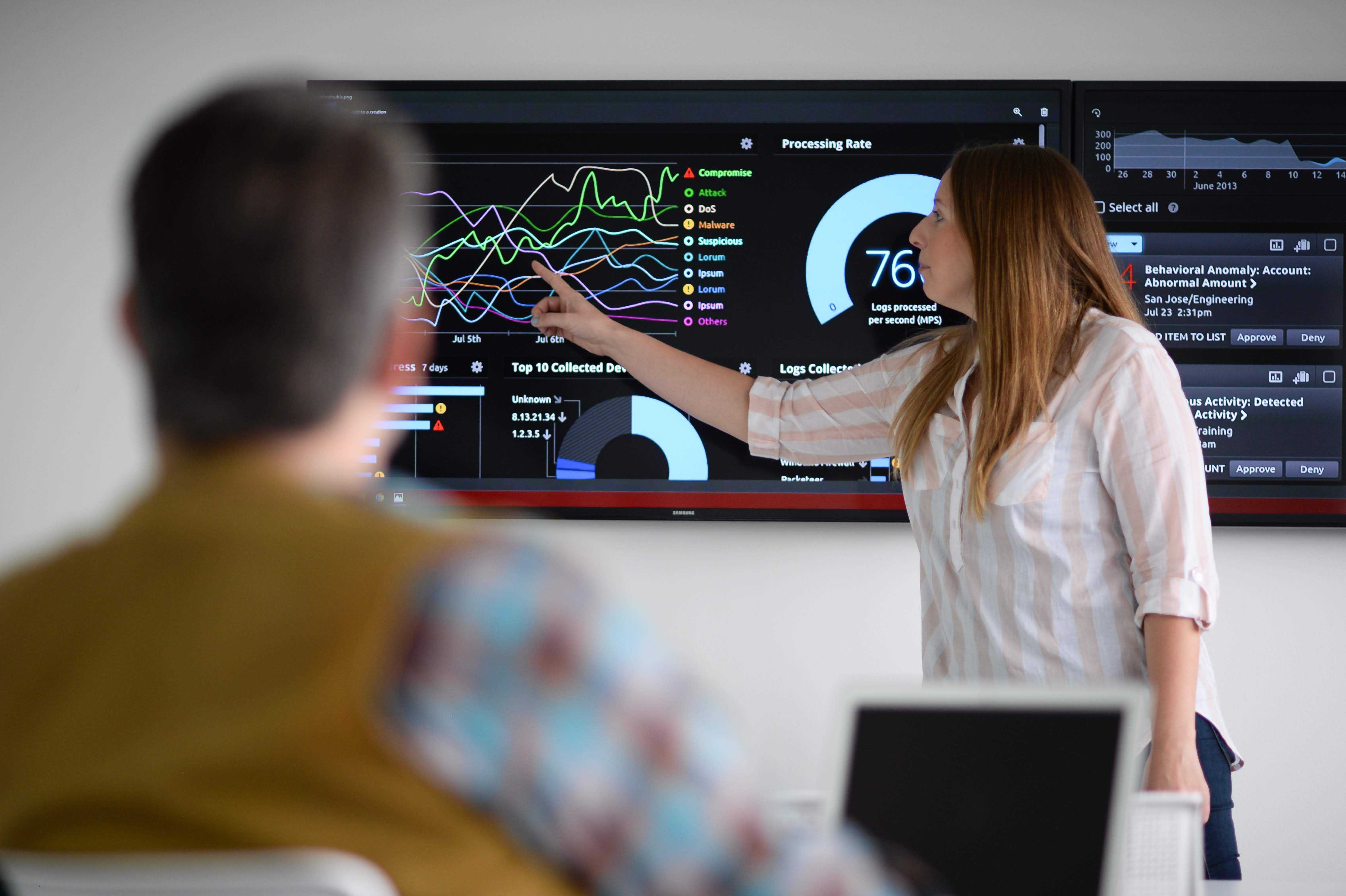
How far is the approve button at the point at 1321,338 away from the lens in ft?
7.53

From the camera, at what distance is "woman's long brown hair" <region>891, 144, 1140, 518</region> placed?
1.64m

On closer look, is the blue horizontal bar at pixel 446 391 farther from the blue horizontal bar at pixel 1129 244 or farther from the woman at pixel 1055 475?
the blue horizontal bar at pixel 1129 244

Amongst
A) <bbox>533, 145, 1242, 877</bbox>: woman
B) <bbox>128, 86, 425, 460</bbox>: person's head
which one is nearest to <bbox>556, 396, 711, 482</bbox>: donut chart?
<bbox>533, 145, 1242, 877</bbox>: woman

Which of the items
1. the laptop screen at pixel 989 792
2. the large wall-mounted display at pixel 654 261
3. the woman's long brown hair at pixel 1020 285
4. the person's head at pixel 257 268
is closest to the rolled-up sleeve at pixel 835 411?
the woman's long brown hair at pixel 1020 285

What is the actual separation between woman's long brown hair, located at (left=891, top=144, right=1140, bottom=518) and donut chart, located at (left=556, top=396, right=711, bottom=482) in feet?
2.22

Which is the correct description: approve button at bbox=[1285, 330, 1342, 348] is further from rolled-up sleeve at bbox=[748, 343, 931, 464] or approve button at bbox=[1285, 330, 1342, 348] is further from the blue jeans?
the blue jeans

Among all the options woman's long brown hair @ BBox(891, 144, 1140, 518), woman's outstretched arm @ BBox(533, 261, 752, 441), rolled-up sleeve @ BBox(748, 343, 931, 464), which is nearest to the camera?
woman's long brown hair @ BBox(891, 144, 1140, 518)

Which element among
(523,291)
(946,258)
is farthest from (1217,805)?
(523,291)

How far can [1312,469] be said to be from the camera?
229 centimetres

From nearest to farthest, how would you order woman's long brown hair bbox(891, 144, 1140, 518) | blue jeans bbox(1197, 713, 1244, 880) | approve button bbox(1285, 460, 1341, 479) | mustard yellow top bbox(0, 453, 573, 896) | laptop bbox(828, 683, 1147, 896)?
1. mustard yellow top bbox(0, 453, 573, 896)
2. laptop bbox(828, 683, 1147, 896)
3. blue jeans bbox(1197, 713, 1244, 880)
4. woman's long brown hair bbox(891, 144, 1140, 518)
5. approve button bbox(1285, 460, 1341, 479)

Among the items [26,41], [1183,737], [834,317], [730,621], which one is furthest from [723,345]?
[26,41]

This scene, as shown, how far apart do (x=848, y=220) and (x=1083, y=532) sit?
1024 millimetres

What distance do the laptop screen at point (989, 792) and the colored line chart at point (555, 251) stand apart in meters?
1.61

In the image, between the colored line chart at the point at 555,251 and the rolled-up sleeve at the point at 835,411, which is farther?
the colored line chart at the point at 555,251
